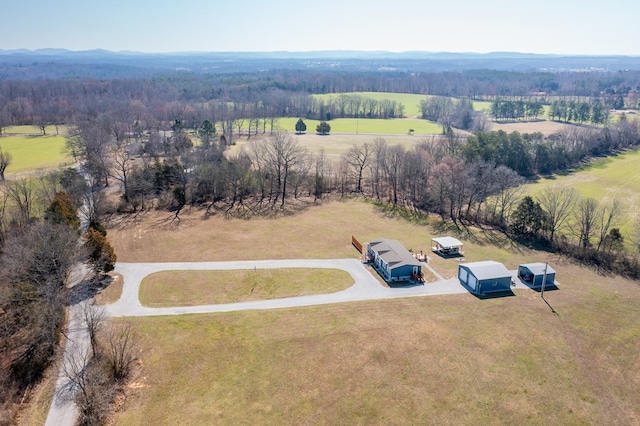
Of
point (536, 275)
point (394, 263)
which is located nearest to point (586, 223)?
point (536, 275)

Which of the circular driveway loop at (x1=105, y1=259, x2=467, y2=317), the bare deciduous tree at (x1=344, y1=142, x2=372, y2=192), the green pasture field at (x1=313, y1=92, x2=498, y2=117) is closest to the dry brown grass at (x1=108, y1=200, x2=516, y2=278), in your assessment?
the circular driveway loop at (x1=105, y1=259, x2=467, y2=317)

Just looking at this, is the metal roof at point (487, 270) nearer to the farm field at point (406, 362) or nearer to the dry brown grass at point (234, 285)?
the farm field at point (406, 362)

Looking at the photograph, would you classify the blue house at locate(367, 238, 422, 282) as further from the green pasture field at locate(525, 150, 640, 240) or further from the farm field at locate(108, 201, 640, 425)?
the green pasture field at locate(525, 150, 640, 240)

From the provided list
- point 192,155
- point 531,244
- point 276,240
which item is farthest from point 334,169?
point 531,244

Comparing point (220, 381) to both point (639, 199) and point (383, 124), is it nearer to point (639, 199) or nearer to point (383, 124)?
point (639, 199)

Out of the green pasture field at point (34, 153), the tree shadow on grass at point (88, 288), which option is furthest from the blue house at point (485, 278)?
the green pasture field at point (34, 153)

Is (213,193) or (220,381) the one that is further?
(213,193)
